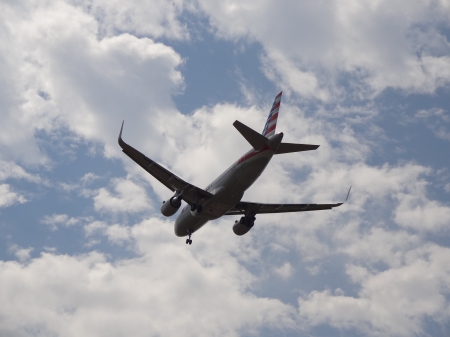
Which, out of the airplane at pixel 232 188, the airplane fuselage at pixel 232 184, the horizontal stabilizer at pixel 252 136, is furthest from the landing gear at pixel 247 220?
the horizontal stabilizer at pixel 252 136

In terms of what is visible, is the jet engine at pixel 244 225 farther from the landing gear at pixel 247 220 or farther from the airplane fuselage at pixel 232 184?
the airplane fuselage at pixel 232 184

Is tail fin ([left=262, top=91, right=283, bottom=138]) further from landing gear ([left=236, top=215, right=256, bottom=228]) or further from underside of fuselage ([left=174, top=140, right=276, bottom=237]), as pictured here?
landing gear ([left=236, top=215, right=256, bottom=228])

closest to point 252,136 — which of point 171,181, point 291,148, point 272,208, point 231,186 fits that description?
point 291,148

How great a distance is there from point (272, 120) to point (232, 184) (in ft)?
19.6

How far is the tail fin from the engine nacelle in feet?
27.9

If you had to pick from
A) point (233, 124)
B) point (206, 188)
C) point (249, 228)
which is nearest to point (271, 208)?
point (249, 228)

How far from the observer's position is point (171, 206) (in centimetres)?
4575

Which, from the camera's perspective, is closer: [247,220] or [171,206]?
[171,206]

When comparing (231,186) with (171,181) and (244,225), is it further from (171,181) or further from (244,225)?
(244,225)

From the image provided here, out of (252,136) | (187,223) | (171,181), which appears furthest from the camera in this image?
(187,223)

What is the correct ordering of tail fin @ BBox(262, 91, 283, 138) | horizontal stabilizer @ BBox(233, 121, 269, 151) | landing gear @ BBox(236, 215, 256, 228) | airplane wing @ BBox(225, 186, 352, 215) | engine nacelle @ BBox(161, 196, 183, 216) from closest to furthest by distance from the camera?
horizontal stabilizer @ BBox(233, 121, 269, 151)
tail fin @ BBox(262, 91, 283, 138)
engine nacelle @ BBox(161, 196, 183, 216)
landing gear @ BBox(236, 215, 256, 228)
airplane wing @ BBox(225, 186, 352, 215)

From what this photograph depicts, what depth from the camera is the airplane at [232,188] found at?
131 ft

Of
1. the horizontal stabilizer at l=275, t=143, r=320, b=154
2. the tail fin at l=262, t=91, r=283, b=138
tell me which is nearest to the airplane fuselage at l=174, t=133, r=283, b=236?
the horizontal stabilizer at l=275, t=143, r=320, b=154

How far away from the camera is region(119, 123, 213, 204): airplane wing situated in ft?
143
